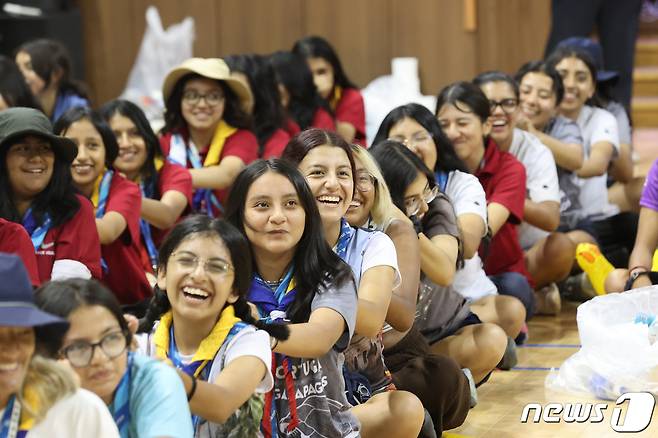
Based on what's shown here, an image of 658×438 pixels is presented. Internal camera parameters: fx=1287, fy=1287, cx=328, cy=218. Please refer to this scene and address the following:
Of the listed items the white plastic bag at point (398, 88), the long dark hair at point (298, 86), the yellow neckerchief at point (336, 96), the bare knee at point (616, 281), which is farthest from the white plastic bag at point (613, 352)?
the white plastic bag at point (398, 88)

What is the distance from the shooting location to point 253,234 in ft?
9.41

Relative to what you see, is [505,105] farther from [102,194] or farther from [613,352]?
[102,194]

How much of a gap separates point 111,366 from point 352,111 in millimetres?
4028

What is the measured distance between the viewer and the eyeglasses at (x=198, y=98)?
4.87 m

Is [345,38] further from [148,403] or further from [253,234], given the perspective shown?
[148,403]

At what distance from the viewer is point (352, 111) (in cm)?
617

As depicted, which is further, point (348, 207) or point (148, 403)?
point (348, 207)

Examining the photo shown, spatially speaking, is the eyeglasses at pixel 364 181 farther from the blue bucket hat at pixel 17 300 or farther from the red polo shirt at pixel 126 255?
the blue bucket hat at pixel 17 300

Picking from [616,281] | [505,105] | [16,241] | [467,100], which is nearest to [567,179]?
[505,105]

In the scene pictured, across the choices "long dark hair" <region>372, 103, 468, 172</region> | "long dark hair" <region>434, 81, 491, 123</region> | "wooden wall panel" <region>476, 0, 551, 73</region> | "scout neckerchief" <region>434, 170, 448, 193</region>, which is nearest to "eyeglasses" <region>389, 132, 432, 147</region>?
"long dark hair" <region>372, 103, 468, 172</region>

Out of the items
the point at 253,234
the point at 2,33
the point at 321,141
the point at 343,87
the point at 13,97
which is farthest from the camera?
the point at 2,33

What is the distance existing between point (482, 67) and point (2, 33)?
298 centimetres

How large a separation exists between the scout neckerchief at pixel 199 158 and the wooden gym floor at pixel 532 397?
1.30 m

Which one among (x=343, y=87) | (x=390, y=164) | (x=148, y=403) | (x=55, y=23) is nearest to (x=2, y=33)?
(x=55, y=23)
